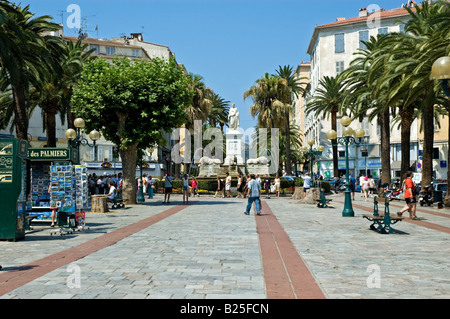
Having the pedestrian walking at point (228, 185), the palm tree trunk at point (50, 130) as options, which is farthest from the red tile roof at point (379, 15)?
the palm tree trunk at point (50, 130)

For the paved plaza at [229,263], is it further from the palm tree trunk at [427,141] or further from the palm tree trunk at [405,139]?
the palm tree trunk at [405,139]

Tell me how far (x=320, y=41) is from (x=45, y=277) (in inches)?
2645

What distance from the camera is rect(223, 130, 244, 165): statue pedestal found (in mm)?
42750

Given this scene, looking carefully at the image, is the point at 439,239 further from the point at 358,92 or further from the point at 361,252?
the point at 358,92

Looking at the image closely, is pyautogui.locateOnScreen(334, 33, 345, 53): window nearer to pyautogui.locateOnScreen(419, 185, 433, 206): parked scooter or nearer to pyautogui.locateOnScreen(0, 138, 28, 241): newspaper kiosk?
pyautogui.locateOnScreen(419, 185, 433, 206): parked scooter

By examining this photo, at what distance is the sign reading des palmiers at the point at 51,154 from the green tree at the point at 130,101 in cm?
851

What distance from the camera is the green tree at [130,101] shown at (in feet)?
84.8

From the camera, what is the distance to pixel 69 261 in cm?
902

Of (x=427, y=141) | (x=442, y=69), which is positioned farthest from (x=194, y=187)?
(x=442, y=69)

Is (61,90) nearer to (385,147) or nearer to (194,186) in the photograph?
(194,186)

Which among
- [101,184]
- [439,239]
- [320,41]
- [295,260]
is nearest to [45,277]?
[295,260]

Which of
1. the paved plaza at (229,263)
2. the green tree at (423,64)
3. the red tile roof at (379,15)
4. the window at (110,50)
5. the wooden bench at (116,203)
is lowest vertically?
the paved plaza at (229,263)

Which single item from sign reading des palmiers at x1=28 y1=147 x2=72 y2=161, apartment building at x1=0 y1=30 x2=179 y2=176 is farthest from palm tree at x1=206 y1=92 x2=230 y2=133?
sign reading des palmiers at x1=28 y1=147 x2=72 y2=161

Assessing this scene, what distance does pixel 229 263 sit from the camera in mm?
8555
